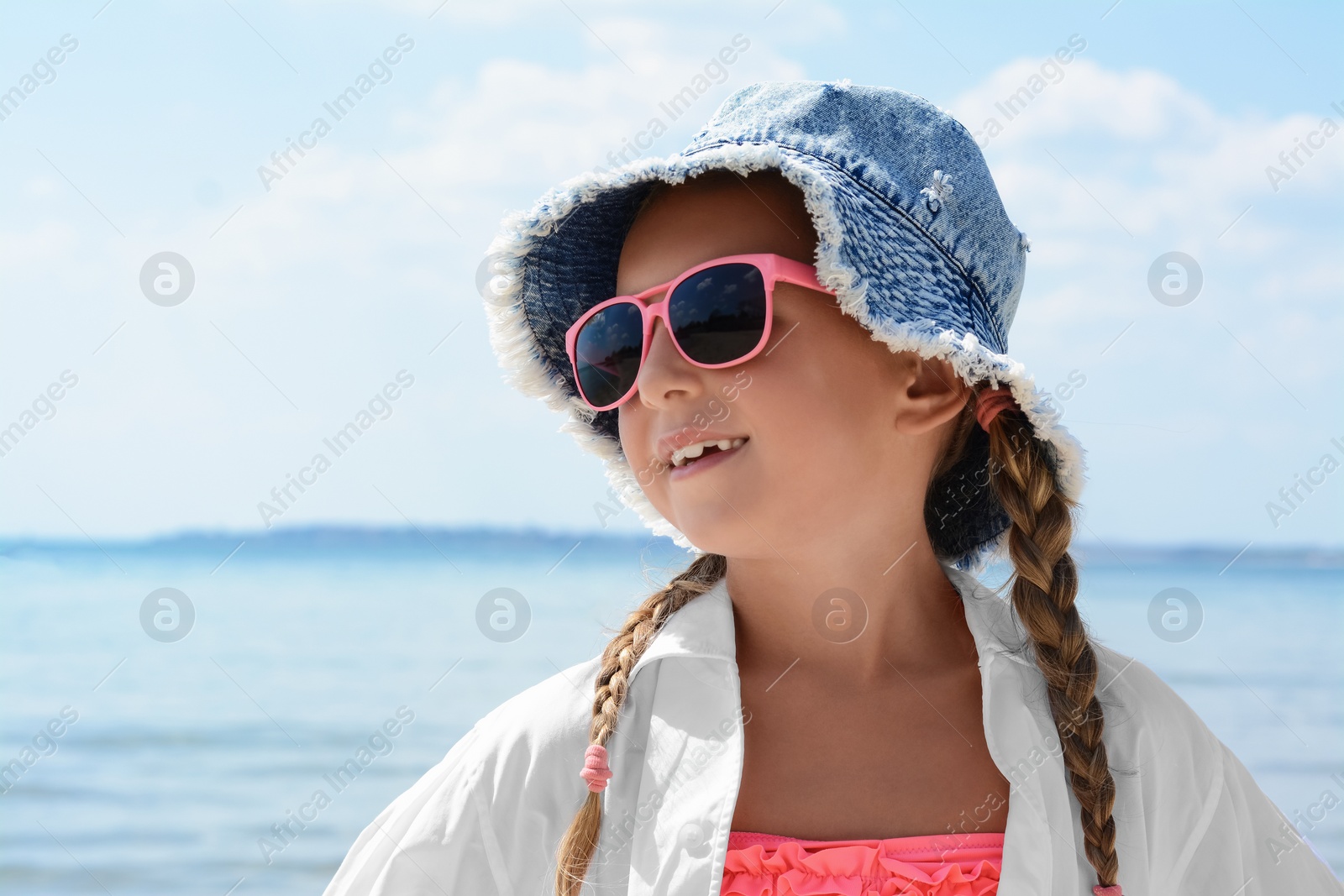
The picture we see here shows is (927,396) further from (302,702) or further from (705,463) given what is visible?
(302,702)

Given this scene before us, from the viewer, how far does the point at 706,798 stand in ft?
4.96

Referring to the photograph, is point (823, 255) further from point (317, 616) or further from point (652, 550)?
point (317, 616)

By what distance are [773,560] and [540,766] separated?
1.58ft

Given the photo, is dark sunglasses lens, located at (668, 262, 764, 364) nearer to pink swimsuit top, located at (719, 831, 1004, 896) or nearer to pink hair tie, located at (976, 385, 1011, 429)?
pink hair tie, located at (976, 385, 1011, 429)

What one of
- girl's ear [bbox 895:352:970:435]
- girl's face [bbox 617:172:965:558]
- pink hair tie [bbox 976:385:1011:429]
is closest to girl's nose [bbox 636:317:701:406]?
girl's face [bbox 617:172:965:558]

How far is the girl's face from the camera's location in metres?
1.56

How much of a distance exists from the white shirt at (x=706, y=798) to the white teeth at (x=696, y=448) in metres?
0.28

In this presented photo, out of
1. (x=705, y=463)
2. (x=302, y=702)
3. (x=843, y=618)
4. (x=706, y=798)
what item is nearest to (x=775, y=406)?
(x=705, y=463)

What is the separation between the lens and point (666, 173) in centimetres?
159

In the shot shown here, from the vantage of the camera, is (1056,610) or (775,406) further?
(1056,610)

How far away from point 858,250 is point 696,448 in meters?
0.37

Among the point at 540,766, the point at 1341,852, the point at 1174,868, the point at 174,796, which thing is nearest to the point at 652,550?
the point at 540,766

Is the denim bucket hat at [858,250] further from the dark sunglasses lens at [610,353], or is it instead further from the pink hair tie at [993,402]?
the dark sunglasses lens at [610,353]

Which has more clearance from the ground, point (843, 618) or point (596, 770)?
point (843, 618)
